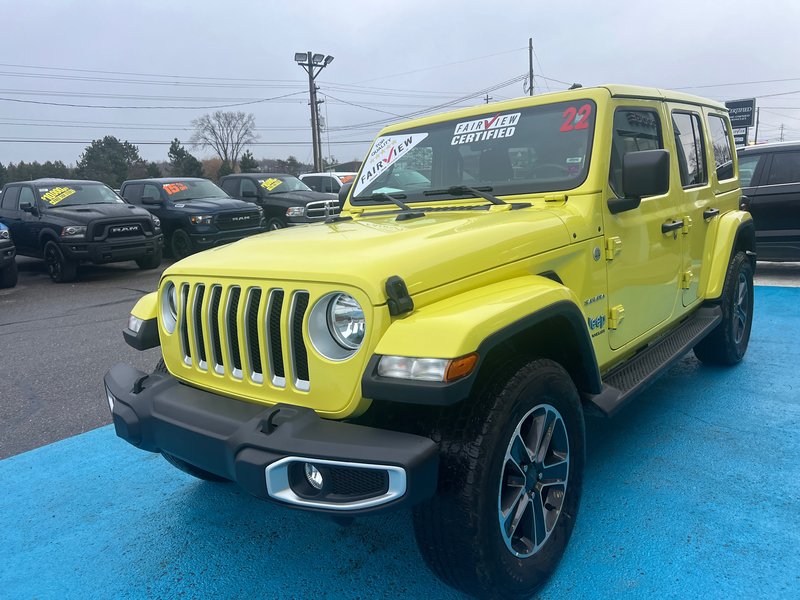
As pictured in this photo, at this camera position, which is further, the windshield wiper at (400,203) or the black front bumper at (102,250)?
the black front bumper at (102,250)

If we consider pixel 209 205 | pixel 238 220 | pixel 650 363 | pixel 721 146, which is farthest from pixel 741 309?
pixel 209 205

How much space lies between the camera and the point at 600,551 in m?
2.61

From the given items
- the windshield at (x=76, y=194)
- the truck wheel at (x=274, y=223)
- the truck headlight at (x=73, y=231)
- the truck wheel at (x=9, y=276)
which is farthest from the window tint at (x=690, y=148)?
the truck wheel at (x=274, y=223)

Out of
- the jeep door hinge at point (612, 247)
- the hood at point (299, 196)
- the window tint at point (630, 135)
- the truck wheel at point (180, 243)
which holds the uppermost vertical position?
→ the window tint at point (630, 135)

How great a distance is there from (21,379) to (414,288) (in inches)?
189

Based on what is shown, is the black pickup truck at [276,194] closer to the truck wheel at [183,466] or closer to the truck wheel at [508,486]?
the truck wheel at [183,466]

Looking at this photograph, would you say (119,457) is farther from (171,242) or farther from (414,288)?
(171,242)

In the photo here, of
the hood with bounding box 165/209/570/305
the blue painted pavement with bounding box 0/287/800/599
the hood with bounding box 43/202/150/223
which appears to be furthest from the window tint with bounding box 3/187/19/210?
the hood with bounding box 165/209/570/305

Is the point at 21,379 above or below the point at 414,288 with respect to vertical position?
below

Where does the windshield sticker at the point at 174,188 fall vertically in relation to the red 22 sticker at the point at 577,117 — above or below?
below

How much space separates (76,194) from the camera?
11.7 meters

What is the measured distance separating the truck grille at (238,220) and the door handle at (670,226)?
10007mm

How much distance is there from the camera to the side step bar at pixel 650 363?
2.80 m

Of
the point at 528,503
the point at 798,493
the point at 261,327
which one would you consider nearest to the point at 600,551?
the point at 528,503
